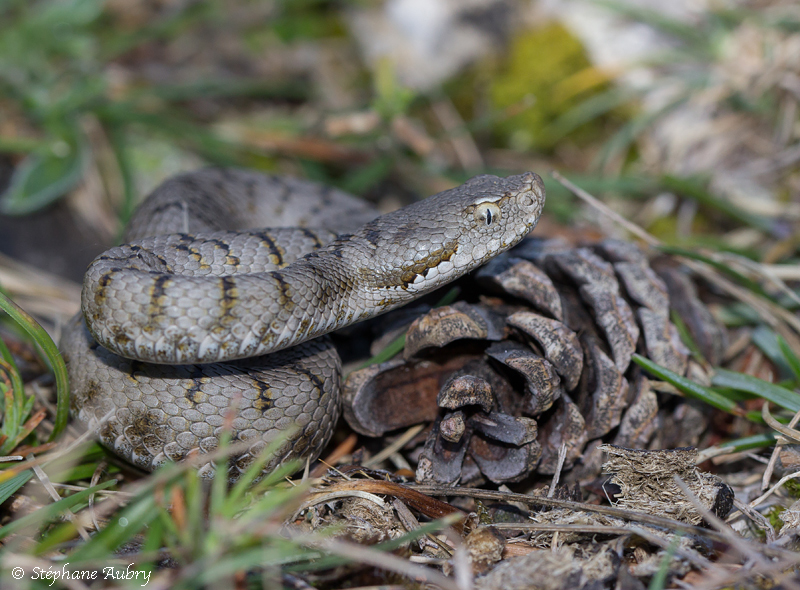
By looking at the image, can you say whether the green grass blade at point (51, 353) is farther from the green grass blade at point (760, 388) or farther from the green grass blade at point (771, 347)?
the green grass blade at point (771, 347)

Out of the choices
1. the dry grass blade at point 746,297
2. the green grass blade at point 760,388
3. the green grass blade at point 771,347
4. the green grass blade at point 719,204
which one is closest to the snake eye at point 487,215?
the dry grass blade at point 746,297

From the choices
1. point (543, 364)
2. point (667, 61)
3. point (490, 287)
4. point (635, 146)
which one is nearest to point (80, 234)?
point (490, 287)

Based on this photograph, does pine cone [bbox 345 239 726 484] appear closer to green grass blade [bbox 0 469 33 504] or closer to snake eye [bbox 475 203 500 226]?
snake eye [bbox 475 203 500 226]

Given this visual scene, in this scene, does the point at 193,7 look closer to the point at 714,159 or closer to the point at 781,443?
the point at 714,159

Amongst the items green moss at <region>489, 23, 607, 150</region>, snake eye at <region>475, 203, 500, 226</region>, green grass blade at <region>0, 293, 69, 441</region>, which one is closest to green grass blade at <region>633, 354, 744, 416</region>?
snake eye at <region>475, 203, 500, 226</region>

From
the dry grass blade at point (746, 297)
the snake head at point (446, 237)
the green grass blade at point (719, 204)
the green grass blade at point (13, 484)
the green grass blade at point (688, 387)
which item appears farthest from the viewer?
the green grass blade at point (719, 204)

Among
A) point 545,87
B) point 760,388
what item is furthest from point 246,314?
point 545,87

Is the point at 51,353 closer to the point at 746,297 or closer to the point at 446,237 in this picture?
the point at 446,237
